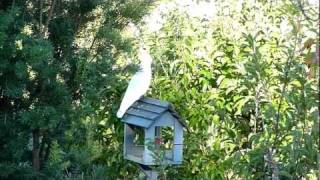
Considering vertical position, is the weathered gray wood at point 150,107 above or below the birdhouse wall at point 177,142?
above

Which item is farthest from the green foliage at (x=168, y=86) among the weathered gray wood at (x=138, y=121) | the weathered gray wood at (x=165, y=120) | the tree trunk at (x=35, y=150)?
the weathered gray wood at (x=165, y=120)

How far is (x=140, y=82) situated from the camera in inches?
156

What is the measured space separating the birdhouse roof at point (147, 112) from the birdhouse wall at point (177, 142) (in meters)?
0.03

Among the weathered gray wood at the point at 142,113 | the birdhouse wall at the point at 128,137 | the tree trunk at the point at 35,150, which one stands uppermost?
the weathered gray wood at the point at 142,113

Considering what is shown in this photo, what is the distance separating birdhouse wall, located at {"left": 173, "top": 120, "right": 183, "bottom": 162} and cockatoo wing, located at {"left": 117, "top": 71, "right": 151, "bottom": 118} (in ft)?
0.98

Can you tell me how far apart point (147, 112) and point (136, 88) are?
172mm

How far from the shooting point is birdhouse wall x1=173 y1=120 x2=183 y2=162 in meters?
4.01

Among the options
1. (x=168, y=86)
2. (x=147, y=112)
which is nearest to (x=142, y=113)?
(x=147, y=112)

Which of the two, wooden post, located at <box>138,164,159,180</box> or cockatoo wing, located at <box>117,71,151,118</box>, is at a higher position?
cockatoo wing, located at <box>117,71,151,118</box>

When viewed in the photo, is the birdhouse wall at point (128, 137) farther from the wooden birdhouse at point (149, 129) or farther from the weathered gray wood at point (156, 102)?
the weathered gray wood at point (156, 102)

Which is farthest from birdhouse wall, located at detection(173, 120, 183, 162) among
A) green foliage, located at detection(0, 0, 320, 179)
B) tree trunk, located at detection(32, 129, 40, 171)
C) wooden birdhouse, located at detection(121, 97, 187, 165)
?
tree trunk, located at detection(32, 129, 40, 171)

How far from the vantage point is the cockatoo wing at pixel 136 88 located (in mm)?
3953

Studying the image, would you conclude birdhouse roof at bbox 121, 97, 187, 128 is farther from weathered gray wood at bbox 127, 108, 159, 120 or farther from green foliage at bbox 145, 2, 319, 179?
green foliage at bbox 145, 2, 319, 179

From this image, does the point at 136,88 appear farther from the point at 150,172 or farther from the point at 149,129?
the point at 150,172
